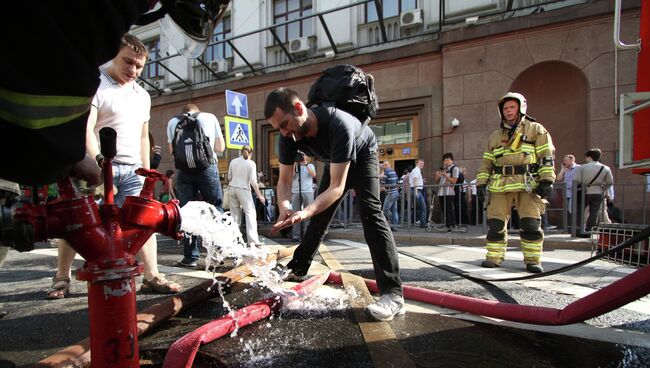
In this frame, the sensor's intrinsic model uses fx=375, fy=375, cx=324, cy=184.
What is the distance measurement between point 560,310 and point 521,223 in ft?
7.64

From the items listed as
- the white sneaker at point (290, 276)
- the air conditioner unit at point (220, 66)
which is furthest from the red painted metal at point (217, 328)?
the air conditioner unit at point (220, 66)

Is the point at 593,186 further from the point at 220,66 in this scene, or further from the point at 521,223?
the point at 220,66

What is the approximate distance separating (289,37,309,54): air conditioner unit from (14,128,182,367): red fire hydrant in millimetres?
14003

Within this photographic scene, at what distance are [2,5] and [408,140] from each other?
41.7 ft

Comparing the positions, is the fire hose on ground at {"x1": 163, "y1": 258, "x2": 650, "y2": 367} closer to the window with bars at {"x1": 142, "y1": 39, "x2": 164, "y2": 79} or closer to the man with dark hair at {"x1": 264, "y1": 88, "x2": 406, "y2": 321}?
the man with dark hair at {"x1": 264, "y1": 88, "x2": 406, "y2": 321}

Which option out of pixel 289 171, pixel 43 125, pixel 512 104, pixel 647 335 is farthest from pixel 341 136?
pixel 512 104

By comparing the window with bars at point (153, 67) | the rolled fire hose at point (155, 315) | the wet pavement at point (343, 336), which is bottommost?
the wet pavement at point (343, 336)

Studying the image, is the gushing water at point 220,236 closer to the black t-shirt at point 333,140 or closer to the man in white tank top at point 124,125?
the man in white tank top at point 124,125

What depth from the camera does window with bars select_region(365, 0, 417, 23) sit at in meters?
12.9

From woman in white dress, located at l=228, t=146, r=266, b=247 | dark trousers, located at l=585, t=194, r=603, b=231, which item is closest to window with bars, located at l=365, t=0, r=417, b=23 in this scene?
dark trousers, located at l=585, t=194, r=603, b=231

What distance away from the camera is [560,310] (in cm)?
221

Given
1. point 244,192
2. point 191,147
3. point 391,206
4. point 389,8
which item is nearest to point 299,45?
point 389,8

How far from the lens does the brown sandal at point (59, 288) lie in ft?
9.54

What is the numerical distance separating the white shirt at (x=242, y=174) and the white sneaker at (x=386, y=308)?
419 cm
